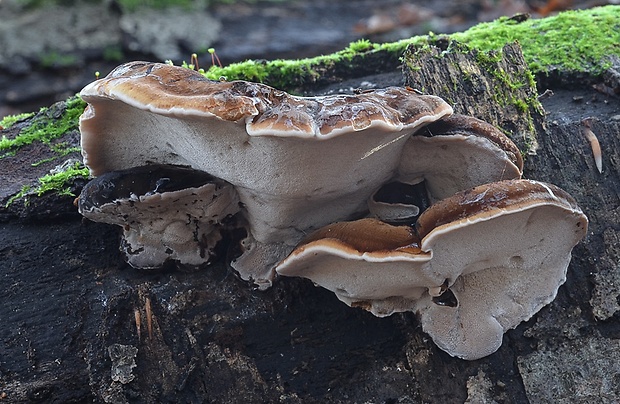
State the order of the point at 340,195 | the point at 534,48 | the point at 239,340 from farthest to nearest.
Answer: the point at 534,48 < the point at 239,340 < the point at 340,195

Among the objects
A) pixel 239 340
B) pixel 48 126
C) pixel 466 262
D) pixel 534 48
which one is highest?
pixel 534 48

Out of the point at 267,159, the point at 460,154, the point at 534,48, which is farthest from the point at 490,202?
the point at 534,48

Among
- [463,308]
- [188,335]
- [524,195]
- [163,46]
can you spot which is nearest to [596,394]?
[463,308]

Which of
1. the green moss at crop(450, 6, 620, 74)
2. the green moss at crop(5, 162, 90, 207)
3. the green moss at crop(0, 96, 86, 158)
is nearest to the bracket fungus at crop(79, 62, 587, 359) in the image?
the green moss at crop(5, 162, 90, 207)

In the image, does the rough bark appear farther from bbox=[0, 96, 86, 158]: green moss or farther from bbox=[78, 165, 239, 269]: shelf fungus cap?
bbox=[0, 96, 86, 158]: green moss

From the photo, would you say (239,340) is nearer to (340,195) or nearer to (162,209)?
(162,209)

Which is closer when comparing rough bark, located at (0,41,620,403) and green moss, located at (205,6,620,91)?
rough bark, located at (0,41,620,403)
